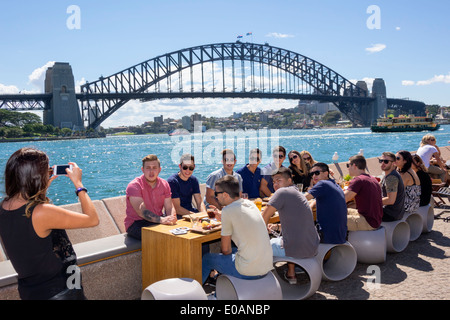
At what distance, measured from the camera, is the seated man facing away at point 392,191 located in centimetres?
405

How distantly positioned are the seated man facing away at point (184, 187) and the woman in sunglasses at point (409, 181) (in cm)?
217

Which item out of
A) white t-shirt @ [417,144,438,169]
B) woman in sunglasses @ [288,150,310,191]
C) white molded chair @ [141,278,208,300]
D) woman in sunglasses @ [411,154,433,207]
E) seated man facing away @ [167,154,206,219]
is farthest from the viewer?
white t-shirt @ [417,144,438,169]

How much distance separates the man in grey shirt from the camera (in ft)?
9.88

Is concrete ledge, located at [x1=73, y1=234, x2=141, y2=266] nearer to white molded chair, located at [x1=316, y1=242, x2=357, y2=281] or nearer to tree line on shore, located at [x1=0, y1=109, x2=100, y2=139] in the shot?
white molded chair, located at [x1=316, y1=242, x2=357, y2=281]

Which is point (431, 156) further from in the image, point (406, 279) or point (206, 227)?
point (206, 227)

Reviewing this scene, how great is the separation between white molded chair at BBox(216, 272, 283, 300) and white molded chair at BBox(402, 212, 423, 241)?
255 centimetres

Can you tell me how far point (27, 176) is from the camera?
1.97 meters

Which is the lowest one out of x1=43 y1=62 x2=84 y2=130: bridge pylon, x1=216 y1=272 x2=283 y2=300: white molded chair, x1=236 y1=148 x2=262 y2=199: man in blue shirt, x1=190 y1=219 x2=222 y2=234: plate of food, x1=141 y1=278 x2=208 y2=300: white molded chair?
x1=216 y1=272 x2=283 y2=300: white molded chair

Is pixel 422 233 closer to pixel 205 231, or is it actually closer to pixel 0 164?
pixel 205 231

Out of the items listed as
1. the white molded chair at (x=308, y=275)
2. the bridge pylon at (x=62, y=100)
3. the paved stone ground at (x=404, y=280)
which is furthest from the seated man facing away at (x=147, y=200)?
the bridge pylon at (x=62, y=100)

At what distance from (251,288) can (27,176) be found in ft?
4.72

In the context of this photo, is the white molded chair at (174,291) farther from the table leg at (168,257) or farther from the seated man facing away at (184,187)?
the seated man facing away at (184,187)

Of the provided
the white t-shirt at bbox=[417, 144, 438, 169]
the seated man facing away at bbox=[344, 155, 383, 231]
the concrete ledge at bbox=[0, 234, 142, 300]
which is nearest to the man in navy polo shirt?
the seated man facing away at bbox=[344, 155, 383, 231]
